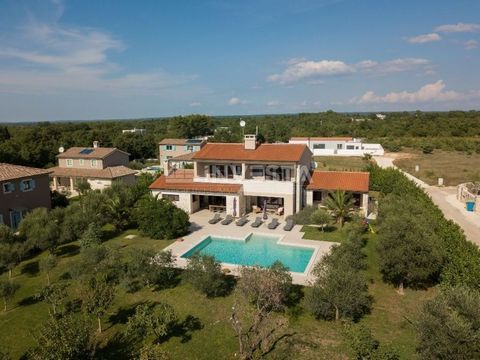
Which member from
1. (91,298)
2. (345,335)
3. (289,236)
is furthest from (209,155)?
(345,335)

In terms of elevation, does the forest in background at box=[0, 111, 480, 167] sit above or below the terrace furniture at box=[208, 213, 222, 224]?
above

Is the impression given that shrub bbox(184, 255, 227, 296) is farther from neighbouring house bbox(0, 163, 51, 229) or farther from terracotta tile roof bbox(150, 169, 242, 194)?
neighbouring house bbox(0, 163, 51, 229)

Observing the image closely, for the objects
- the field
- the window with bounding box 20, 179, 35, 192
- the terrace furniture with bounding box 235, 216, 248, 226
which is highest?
the window with bounding box 20, 179, 35, 192

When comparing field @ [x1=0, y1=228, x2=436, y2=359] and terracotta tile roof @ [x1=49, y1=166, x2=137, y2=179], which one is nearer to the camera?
field @ [x1=0, y1=228, x2=436, y2=359]

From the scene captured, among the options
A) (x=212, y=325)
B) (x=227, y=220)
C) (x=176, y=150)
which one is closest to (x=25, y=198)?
(x=227, y=220)

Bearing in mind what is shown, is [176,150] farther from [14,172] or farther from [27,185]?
[14,172]

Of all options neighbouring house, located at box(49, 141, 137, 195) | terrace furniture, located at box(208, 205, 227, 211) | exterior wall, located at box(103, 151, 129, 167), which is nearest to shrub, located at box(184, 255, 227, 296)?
terrace furniture, located at box(208, 205, 227, 211)
